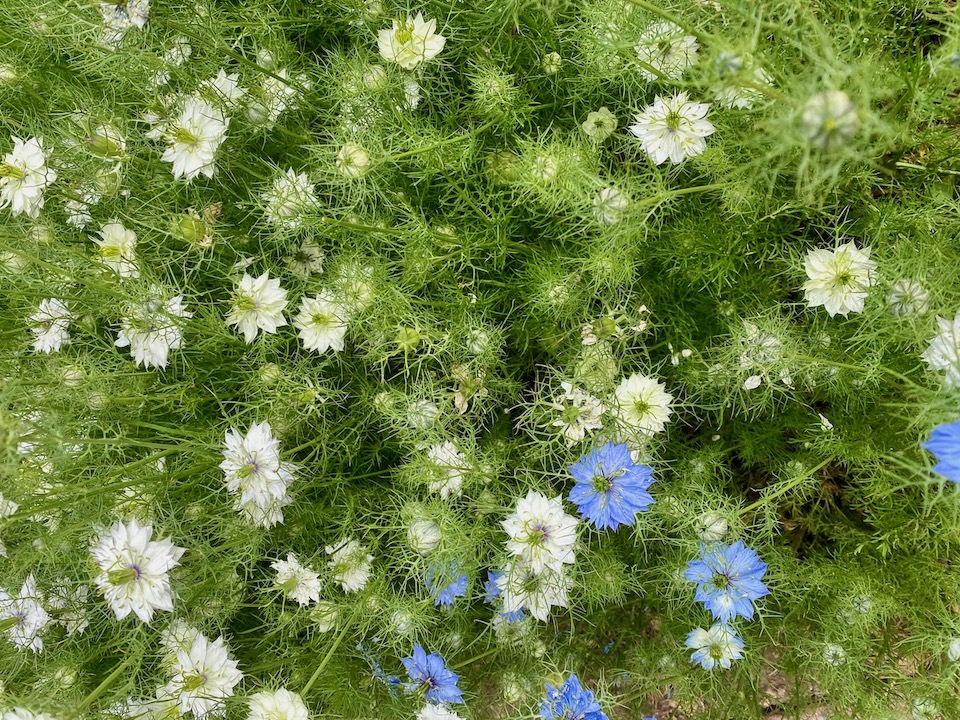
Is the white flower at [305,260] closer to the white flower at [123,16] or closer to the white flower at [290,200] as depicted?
the white flower at [290,200]

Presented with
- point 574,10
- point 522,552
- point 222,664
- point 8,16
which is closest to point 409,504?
point 522,552

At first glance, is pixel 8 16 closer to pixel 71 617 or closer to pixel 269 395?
pixel 269 395

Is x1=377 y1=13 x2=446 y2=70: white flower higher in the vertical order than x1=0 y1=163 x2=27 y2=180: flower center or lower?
higher

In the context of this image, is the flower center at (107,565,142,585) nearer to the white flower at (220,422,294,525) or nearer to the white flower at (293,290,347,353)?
the white flower at (220,422,294,525)

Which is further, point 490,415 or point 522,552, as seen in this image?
point 490,415

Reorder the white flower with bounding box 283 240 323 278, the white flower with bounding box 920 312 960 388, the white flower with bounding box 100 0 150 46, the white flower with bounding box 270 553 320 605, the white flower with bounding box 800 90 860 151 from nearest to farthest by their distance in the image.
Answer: the white flower with bounding box 800 90 860 151, the white flower with bounding box 920 312 960 388, the white flower with bounding box 100 0 150 46, the white flower with bounding box 270 553 320 605, the white flower with bounding box 283 240 323 278


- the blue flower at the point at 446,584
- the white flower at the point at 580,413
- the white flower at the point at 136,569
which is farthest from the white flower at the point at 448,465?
the white flower at the point at 136,569

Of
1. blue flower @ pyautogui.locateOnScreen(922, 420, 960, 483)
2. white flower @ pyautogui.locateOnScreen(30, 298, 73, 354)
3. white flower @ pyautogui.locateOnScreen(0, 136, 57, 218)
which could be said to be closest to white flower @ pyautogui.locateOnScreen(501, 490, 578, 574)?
blue flower @ pyautogui.locateOnScreen(922, 420, 960, 483)
